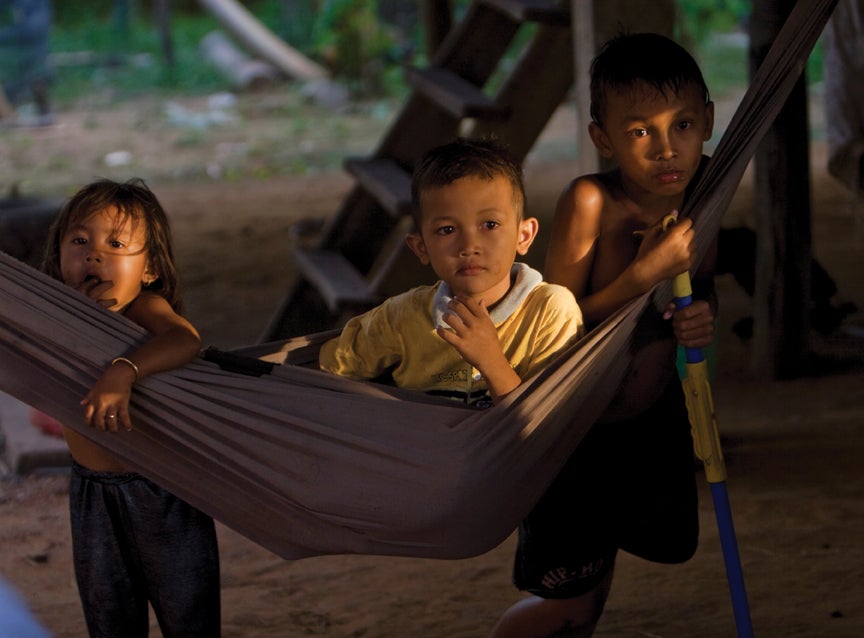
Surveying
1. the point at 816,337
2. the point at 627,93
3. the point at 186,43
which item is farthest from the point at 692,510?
the point at 186,43

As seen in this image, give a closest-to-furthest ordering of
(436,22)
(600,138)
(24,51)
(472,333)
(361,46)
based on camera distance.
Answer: (472,333) < (600,138) < (436,22) < (361,46) < (24,51)

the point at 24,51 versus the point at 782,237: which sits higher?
the point at 782,237

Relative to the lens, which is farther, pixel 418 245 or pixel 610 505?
pixel 610 505

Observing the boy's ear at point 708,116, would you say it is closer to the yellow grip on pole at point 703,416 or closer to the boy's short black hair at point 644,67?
the boy's short black hair at point 644,67

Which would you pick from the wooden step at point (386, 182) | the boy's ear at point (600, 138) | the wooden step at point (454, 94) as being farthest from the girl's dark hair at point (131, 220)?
the wooden step at point (454, 94)

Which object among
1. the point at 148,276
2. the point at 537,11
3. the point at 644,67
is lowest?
the point at 148,276

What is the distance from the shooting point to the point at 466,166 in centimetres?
196

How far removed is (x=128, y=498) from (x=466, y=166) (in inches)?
31.4

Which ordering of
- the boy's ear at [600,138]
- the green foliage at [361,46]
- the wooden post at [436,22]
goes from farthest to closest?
the green foliage at [361,46] → the wooden post at [436,22] → the boy's ear at [600,138]

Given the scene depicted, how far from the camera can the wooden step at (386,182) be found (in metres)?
4.12

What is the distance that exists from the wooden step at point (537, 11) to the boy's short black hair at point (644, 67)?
1.98 m

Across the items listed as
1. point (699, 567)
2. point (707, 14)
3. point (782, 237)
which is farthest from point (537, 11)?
point (707, 14)

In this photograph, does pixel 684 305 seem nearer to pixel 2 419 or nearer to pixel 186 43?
pixel 2 419

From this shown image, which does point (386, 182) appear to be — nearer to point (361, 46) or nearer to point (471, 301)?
point (471, 301)
